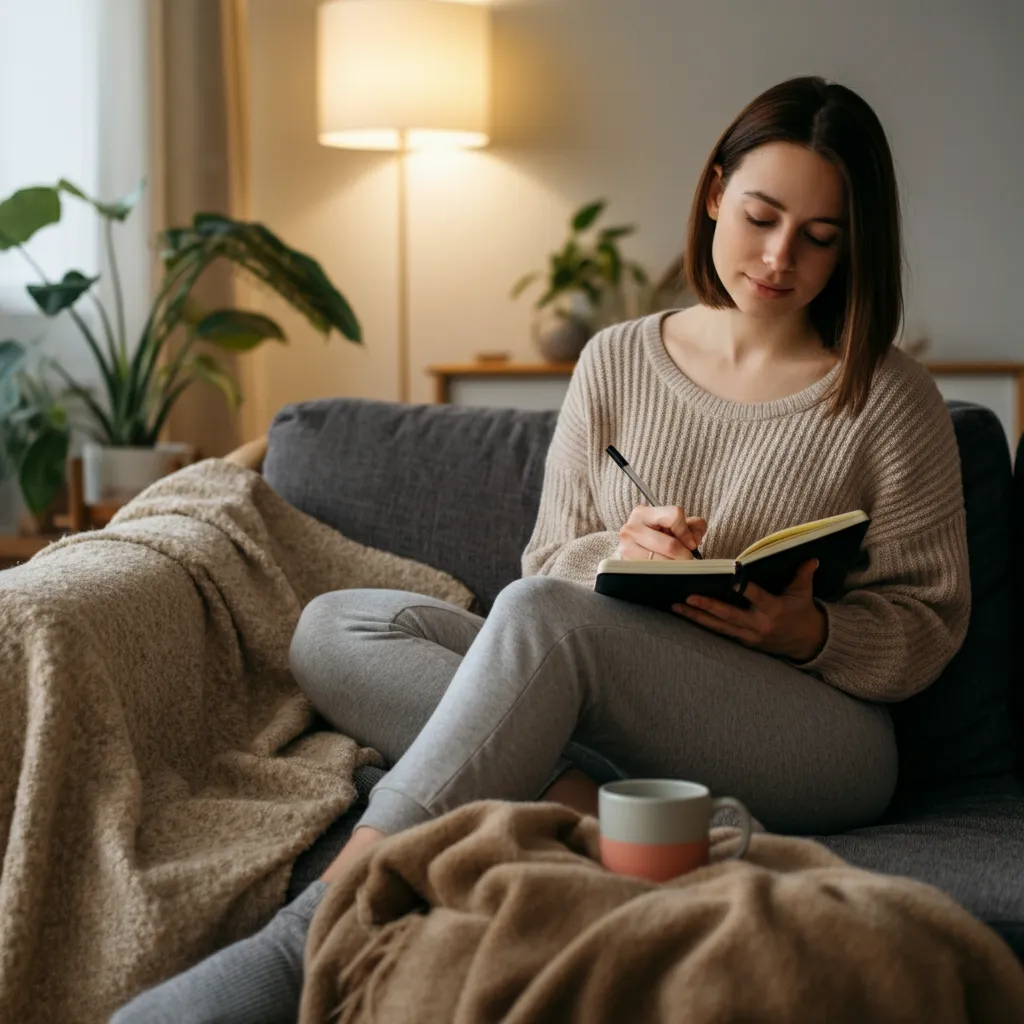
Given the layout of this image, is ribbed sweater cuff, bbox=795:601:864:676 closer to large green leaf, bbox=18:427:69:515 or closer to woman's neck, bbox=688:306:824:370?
woman's neck, bbox=688:306:824:370

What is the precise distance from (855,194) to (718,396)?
27cm

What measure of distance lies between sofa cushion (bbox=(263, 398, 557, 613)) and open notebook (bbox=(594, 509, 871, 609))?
54cm

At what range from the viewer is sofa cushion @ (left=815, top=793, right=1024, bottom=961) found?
3.61 feet

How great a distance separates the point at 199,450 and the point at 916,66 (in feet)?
6.54

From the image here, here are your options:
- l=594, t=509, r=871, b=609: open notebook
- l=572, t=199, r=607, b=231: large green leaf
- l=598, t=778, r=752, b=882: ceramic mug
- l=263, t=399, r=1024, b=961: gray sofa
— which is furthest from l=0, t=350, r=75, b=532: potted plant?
l=598, t=778, r=752, b=882: ceramic mug

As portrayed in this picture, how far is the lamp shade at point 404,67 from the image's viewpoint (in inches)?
132

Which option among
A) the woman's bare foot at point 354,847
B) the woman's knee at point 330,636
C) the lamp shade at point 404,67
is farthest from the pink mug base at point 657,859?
the lamp shade at point 404,67

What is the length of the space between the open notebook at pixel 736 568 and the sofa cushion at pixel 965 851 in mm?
264

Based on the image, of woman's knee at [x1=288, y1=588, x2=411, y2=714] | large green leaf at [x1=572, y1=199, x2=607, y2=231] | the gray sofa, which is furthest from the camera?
large green leaf at [x1=572, y1=199, x2=607, y2=231]

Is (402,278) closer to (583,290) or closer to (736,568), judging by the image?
(583,290)

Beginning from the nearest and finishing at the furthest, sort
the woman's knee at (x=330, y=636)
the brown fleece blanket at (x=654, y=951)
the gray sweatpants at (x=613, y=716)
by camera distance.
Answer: the brown fleece blanket at (x=654, y=951) → the gray sweatpants at (x=613, y=716) → the woman's knee at (x=330, y=636)

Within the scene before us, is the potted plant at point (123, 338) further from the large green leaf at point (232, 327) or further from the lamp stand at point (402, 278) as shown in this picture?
the lamp stand at point (402, 278)

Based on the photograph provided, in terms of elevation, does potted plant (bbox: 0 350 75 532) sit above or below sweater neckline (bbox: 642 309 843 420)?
below

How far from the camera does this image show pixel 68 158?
3.22 metres
